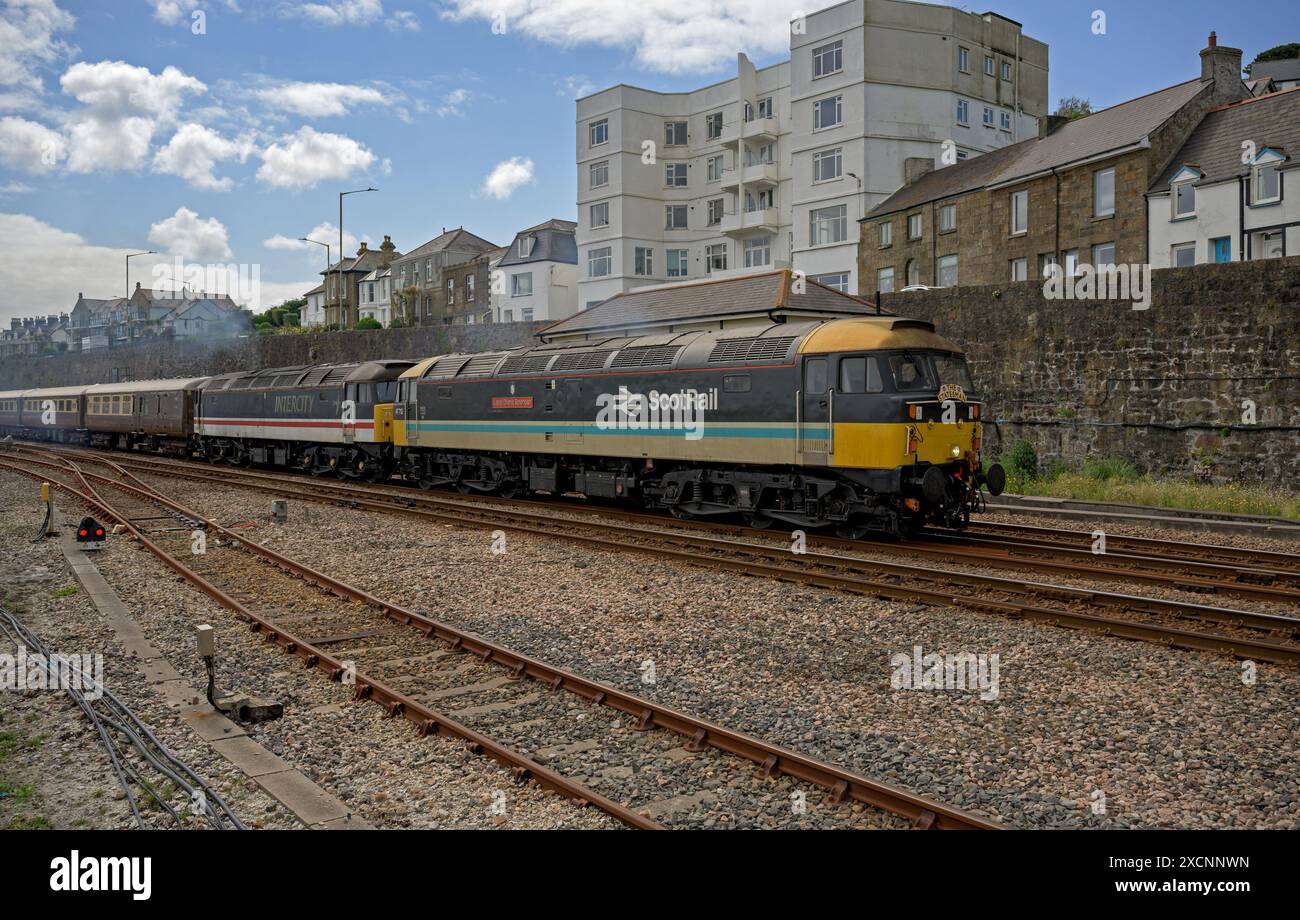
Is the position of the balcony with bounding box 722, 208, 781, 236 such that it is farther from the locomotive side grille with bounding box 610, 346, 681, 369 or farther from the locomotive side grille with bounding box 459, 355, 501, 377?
the locomotive side grille with bounding box 610, 346, 681, 369

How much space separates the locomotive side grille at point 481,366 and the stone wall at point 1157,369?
12.8 meters

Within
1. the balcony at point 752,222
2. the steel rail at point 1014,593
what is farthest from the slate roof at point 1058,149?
the steel rail at point 1014,593

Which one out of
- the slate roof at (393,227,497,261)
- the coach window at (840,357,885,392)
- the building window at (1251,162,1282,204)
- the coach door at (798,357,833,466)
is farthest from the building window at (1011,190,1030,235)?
the slate roof at (393,227,497,261)

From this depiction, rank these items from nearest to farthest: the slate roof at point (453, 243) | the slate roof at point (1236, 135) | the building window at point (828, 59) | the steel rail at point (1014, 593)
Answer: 1. the steel rail at point (1014, 593)
2. the slate roof at point (1236, 135)
3. the building window at point (828, 59)
4. the slate roof at point (453, 243)

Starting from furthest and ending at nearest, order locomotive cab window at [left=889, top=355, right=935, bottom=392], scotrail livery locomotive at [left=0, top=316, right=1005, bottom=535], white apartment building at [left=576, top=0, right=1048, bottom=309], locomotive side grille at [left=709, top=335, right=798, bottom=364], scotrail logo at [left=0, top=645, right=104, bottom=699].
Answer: white apartment building at [left=576, top=0, right=1048, bottom=309] → locomotive side grille at [left=709, top=335, right=798, bottom=364] → scotrail livery locomotive at [left=0, top=316, right=1005, bottom=535] → locomotive cab window at [left=889, top=355, right=935, bottom=392] → scotrail logo at [left=0, top=645, right=104, bottom=699]

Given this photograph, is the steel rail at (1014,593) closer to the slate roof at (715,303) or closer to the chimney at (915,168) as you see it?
the slate roof at (715,303)

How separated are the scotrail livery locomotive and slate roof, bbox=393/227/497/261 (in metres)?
49.2

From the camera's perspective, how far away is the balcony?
50312 mm

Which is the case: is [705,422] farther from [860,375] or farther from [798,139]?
[798,139]

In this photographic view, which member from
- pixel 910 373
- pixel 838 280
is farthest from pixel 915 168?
pixel 910 373

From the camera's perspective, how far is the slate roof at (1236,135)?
28.4m

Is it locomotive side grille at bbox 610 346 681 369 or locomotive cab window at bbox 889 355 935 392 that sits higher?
locomotive side grille at bbox 610 346 681 369
